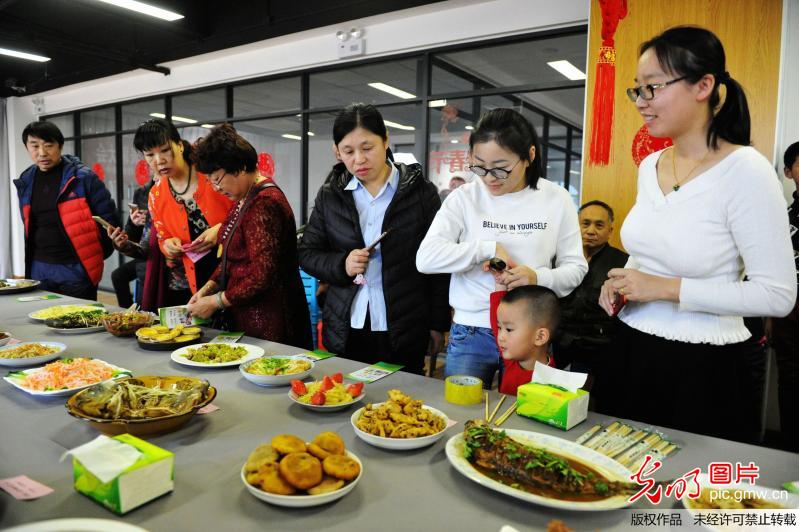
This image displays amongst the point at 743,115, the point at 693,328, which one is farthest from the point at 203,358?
the point at 743,115

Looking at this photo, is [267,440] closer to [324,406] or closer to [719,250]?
[324,406]

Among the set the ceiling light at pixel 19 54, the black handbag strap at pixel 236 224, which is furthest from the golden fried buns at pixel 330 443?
the ceiling light at pixel 19 54

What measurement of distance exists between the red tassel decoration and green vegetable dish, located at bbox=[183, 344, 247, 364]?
2435 millimetres

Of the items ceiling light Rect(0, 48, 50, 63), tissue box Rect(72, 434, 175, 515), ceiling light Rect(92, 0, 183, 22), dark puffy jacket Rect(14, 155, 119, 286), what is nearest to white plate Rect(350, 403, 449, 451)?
tissue box Rect(72, 434, 175, 515)

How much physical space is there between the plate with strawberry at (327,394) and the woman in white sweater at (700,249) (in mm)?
719

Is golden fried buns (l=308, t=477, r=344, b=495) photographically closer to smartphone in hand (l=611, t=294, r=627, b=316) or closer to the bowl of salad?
smartphone in hand (l=611, t=294, r=627, b=316)

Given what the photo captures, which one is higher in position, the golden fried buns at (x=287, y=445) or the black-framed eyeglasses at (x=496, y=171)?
the black-framed eyeglasses at (x=496, y=171)

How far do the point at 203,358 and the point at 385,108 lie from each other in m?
3.71

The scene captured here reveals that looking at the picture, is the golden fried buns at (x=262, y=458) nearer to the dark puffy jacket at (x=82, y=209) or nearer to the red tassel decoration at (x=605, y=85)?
the red tassel decoration at (x=605, y=85)

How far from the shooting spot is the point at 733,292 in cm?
117

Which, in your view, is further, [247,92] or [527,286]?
[247,92]

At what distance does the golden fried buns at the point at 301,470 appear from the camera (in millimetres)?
852

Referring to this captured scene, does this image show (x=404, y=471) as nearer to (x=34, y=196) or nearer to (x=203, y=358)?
(x=203, y=358)

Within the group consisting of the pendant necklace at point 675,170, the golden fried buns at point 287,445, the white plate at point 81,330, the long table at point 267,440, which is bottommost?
the long table at point 267,440
